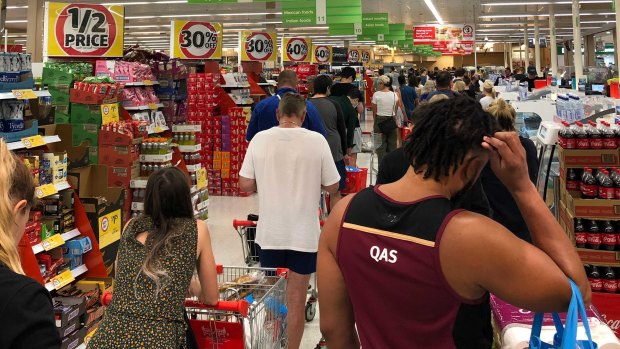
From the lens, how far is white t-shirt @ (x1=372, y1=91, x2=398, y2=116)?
34.3 ft

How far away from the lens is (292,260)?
3.53 metres

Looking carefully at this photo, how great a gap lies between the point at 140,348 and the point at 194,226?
518 mm

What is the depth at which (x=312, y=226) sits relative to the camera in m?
3.50

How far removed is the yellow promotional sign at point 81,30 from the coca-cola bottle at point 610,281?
5.83 meters

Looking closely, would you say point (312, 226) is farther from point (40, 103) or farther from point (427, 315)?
point (40, 103)

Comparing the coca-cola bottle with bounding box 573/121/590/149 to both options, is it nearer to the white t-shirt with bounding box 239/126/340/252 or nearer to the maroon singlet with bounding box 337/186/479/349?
the white t-shirt with bounding box 239/126/340/252

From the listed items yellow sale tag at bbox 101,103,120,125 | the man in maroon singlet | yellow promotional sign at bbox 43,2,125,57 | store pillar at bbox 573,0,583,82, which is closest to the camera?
the man in maroon singlet

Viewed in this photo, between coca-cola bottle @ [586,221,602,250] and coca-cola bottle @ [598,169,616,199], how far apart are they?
0.58 ft

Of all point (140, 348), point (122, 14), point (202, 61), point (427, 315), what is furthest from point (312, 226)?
point (202, 61)

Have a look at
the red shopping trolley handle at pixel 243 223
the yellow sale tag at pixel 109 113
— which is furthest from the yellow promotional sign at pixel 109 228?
the yellow sale tag at pixel 109 113

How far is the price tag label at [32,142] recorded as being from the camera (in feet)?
12.8

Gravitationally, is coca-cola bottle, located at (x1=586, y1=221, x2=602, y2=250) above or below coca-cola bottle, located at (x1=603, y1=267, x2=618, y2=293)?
above

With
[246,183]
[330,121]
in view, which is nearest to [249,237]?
[246,183]

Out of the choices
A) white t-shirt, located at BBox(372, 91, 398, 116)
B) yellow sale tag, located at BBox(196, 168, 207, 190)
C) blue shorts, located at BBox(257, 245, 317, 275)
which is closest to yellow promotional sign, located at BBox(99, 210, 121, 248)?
blue shorts, located at BBox(257, 245, 317, 275)
